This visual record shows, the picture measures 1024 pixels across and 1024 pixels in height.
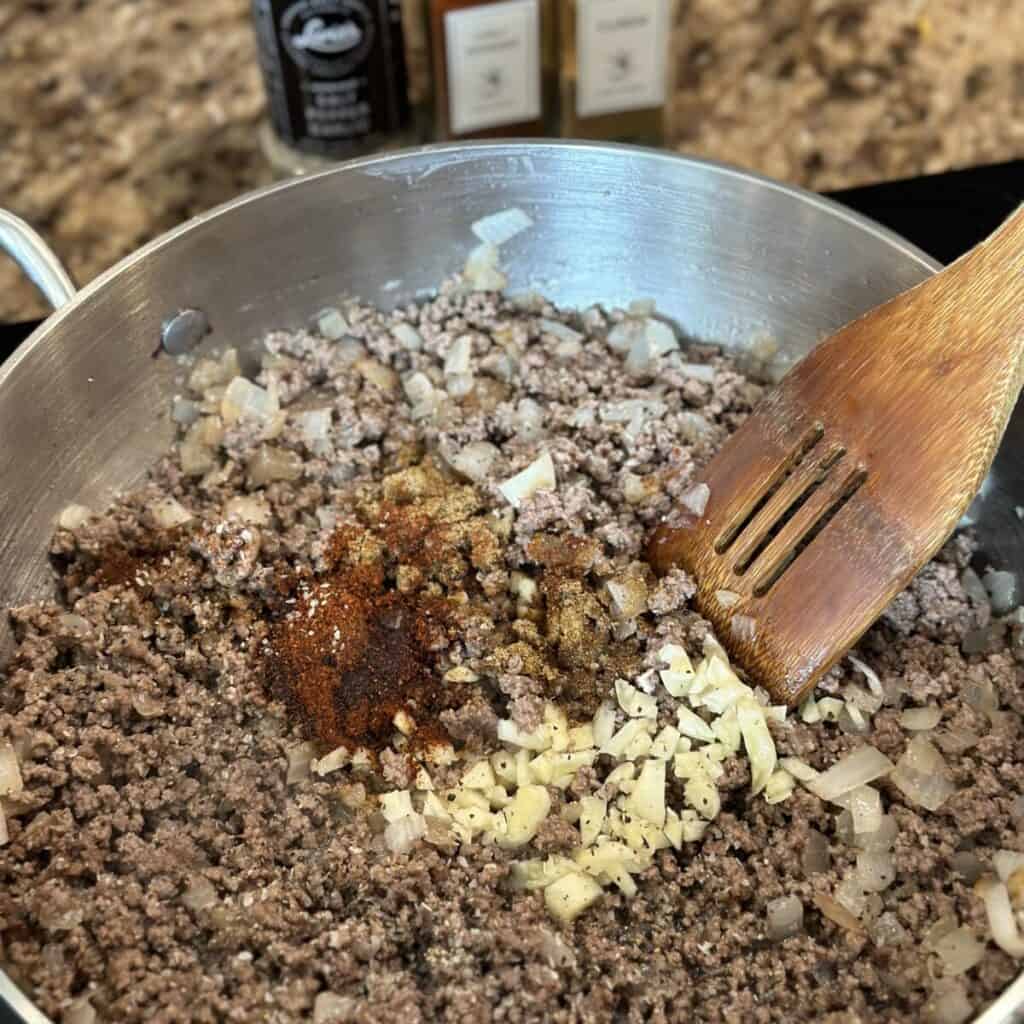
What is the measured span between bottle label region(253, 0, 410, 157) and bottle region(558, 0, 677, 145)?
283mm

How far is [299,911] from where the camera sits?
1.17m

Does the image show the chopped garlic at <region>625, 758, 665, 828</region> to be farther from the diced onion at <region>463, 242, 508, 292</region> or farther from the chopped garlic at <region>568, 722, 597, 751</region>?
the diced onion at <region>463, 242, 508, 292</region>

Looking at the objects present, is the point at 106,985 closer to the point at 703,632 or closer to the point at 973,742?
the point at 703,632

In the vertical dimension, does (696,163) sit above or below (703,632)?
above

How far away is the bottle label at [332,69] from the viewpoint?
1835 millimetres

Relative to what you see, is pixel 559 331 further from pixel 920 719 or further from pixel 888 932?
pixel 888 932

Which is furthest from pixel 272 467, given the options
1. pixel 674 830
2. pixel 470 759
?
pixel 674 830

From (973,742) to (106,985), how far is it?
3.03ft

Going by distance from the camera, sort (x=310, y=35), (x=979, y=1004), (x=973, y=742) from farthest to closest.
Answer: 1. (x=310, y=35)
2. (x=973, y=742)
3. (x=979, y=1004)

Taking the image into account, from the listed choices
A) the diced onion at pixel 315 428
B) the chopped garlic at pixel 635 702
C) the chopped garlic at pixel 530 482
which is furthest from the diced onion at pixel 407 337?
the chopped garlic at pixel 635 702

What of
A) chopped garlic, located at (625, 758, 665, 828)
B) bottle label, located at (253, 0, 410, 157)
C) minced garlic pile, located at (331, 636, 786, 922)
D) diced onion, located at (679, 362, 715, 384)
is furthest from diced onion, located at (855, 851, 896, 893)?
bottle label, located at (253, 0, 410, 157)

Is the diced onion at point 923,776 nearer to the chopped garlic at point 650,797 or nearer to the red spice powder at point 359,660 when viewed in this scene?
the chopped garlic at point 650,797

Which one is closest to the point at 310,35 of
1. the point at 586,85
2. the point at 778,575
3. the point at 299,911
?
the point at 586,85

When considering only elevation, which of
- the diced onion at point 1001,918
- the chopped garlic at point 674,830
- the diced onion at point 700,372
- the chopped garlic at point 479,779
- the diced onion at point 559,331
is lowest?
the chopped garlic at point 674,830
